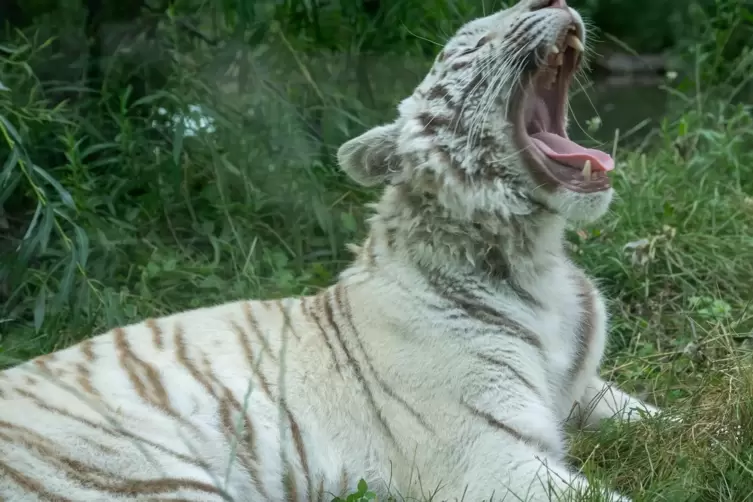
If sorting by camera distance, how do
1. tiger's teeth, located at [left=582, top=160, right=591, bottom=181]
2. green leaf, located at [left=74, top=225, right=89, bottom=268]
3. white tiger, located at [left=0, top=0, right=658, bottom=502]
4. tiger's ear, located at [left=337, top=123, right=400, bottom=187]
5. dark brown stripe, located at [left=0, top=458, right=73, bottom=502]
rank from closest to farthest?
dark brown stripe, located at [left=0, top=458, right=73, bottom=502], white tiger, located at [left=0, top=0, right=658, bottom=502], tiger's teeth, located at [left=582, top=160, right=591, bottom=181], tiger's ear, located at [left=337, top=123, right=400, bottom=187], green leaf, located at [left=74, top=225, right=89, bottom=268]

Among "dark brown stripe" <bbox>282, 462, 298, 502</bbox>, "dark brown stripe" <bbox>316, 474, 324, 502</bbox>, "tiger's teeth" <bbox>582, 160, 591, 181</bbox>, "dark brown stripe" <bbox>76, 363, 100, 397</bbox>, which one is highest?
"tiger's teeth" <bbox>582, 160, 591, 181</bbox>

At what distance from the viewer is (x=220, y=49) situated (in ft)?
12.0

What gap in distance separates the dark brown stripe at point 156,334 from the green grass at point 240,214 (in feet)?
1.81

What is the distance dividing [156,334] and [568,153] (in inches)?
42.4

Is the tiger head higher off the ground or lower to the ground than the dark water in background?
higher

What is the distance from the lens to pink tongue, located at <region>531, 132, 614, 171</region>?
233cm

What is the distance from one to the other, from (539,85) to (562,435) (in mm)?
869

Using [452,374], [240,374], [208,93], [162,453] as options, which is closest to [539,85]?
[452,374]

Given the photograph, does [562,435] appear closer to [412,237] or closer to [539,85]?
[412,237]

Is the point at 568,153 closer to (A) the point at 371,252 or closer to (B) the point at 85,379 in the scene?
(A) the point at 371,252

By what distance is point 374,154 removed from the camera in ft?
8.05

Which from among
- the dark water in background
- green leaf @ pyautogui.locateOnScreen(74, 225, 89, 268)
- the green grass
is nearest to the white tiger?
green leaf @ pyautogui.locateOnScreen(74, 225, 89, 268)

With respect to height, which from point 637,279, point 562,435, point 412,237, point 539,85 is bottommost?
point 637,279

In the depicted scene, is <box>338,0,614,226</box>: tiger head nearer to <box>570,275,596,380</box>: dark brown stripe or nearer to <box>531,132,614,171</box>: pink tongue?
<box>531,132,614,171</box>: pink tongue
